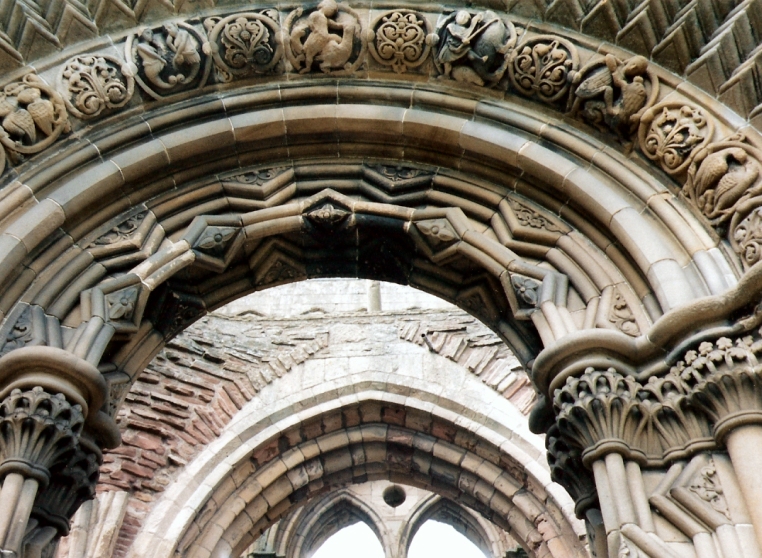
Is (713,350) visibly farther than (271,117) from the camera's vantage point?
No

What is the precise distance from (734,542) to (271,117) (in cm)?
329

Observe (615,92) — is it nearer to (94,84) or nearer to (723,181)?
(723,181)

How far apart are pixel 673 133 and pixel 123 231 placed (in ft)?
9.52

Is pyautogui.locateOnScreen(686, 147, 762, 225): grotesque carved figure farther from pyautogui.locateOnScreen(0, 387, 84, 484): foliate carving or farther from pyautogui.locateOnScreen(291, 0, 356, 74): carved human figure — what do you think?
pyautogui.locateOnScreen(0, 387, 84, 484): foliate carving

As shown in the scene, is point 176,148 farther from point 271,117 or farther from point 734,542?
point 734,542

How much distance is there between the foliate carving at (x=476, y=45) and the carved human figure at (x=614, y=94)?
445 millimetres

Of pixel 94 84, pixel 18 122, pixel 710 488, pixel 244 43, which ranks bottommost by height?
pixel 710 488

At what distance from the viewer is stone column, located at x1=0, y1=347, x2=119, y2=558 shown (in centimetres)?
429

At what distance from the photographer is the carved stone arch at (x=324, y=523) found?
12.8 m

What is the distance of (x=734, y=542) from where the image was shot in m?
3.76

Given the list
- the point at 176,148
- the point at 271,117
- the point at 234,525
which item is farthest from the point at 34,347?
the point at 234,525

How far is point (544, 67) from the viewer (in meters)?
5.36

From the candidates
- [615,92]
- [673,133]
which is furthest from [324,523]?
[673,133]

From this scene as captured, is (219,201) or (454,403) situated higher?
(454,403)
